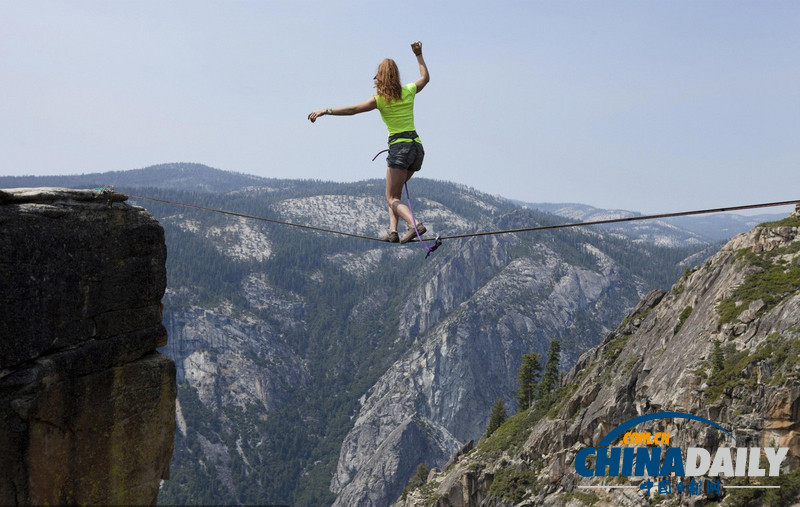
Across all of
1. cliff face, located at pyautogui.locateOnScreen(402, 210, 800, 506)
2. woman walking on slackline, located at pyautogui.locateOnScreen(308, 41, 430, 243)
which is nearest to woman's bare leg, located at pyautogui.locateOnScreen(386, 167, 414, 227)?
woman walking on slackline, located at pyautogui.locateOnScreen(308, 41, 430, 243)

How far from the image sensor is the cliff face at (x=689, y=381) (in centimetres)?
4185

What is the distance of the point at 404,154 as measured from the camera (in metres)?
14.1

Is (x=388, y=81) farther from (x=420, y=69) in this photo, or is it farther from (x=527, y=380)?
(x=527, y=380)

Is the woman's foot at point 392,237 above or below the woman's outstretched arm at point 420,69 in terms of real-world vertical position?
below

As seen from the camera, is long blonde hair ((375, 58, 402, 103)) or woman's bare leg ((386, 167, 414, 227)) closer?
long blonde hair ((375, 58, 402, 103))

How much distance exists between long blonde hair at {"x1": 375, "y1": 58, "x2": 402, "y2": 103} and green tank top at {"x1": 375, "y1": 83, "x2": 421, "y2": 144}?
0.12m

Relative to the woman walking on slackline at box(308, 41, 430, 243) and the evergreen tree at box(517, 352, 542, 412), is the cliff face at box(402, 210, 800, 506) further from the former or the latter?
the woman walking on slackline at box(308, 41, 430, 243)

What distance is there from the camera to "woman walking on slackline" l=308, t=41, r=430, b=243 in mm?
13484

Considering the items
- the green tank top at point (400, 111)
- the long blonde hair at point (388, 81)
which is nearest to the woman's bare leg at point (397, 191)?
the green tank top at point (400, 111)

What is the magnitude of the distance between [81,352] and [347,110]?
23.4ft

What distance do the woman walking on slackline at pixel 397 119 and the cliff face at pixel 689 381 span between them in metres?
32.8

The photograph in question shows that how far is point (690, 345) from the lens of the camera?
176ft

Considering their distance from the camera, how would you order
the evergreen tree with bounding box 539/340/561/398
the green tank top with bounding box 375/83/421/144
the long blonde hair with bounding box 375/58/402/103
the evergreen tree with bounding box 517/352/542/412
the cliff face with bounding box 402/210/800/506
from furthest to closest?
the evergreen tree with bounding box 517/352/542/412
the evergreen tree with bounding box 539/340/561/398
the cliff face with bounding box 402/210/800/506
the green tank top with bounding box 375/83/421/144
the long blonde hair with bounding box 375/58/402/103

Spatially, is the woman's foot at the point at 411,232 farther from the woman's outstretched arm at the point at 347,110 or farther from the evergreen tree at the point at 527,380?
the evergreen tree at the point at 527,380
